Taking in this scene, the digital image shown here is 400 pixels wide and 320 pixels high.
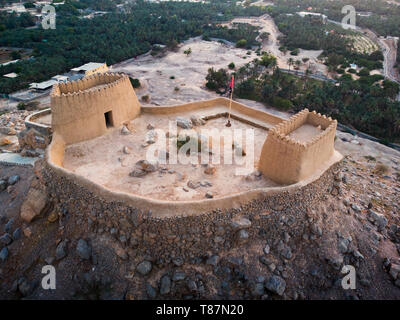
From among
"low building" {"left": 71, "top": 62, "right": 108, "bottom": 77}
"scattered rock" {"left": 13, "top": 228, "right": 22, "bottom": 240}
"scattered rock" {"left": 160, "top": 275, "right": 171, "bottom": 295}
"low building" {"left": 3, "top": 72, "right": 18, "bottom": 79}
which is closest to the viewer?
"scattered rock" {"left": 160, "top": 275, "right": 171, "bottom": 295}

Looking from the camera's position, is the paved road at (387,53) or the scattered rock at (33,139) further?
the paved road at (387,53)

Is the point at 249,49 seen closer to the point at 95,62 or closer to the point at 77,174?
the point at 95,62

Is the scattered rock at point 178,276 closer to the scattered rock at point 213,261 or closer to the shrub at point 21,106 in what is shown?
the scattered rock at point 213,261

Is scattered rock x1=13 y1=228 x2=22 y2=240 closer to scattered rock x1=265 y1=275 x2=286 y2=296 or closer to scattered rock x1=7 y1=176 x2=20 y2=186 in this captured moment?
scattered rock x1=7 y1=176 x2=20 y2=186

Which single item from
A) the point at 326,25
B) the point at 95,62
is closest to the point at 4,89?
the point at 95,62

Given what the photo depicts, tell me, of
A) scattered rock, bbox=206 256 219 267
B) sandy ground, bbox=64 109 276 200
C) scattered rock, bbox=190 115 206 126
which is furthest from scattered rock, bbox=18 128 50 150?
scattered rock, bbox=206 256 219 267

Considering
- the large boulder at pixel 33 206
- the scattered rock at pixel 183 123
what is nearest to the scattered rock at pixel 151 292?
the large boulder at pixel 33 206
